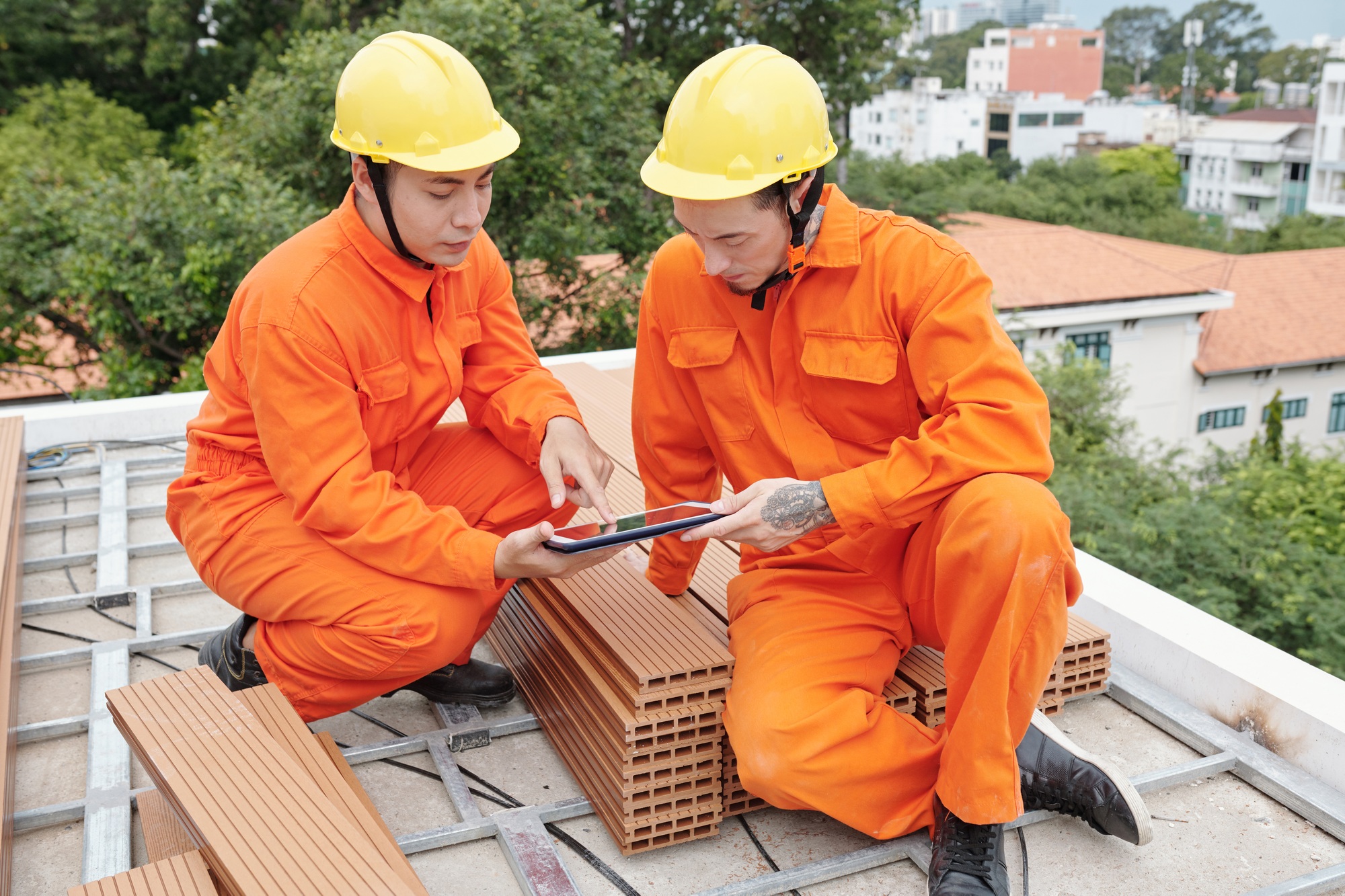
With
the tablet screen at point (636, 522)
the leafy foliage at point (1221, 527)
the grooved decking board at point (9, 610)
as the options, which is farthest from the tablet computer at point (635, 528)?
the leafy foliage at point (1221, 527)

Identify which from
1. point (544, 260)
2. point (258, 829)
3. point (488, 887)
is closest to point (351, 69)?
point (258, 829)

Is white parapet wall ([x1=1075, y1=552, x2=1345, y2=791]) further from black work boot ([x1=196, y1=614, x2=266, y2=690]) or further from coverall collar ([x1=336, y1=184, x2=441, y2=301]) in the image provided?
black work boot ([x1=196, y1=614, x2=266, y2=690])

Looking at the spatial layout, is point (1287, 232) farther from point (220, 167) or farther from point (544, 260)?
point (220, 167)

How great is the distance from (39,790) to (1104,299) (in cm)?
2459

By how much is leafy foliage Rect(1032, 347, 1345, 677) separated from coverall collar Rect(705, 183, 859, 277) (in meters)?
6.98

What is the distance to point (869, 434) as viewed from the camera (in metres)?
2.38

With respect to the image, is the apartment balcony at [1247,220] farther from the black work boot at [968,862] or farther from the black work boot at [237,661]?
the black work boot at [237,661]

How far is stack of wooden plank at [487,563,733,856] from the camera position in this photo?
2.24 metres

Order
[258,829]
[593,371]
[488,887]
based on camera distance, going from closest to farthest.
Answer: [258,829] < [488,887] < [593,371]

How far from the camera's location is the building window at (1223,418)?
27703 millimetres

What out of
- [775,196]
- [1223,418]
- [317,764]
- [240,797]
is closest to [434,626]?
[317,764]

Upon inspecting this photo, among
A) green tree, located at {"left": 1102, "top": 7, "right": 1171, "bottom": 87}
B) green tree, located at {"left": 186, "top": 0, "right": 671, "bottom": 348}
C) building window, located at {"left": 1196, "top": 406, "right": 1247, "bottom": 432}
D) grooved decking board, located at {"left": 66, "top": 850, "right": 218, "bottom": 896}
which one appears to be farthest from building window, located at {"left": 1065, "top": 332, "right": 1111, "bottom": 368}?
green tree, located at {"left": 1102, "top": 7, "right": 1171, "bottom": 87}

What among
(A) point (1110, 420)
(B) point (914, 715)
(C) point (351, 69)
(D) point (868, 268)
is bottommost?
(A) point (1110, 420)

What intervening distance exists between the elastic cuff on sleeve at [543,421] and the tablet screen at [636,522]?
0.22m
